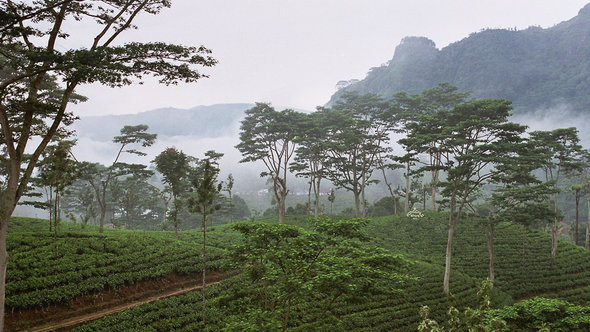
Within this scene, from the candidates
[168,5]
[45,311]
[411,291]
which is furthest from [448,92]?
[45,311]

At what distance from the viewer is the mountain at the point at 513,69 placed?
11406 centimetres

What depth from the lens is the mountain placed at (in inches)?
4491

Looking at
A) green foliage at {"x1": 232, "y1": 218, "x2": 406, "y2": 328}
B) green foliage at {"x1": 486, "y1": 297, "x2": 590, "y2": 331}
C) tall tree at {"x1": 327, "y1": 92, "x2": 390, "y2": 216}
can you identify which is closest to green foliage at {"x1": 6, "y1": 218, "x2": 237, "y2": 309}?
green foliage at {"x1": 232, "y1": 218, "x2": 406, "y2": 328}

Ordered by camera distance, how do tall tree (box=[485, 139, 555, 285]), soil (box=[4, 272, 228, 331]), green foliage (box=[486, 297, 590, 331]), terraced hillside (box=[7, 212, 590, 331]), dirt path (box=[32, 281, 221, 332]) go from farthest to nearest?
1. tall tree (box=[485, 139, 555, 285])
2. terraced hillside (box=[7, 212, 590, 331])
3. dirt path (box=[32, 281, 221, 332])
4. soil (box=[4, 272, 228, 331])
5. green foliage (box=[486, 297, 590, 331])

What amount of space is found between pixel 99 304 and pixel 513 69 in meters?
160

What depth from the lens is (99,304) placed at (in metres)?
16.0

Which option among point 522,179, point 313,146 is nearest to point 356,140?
point 313,146

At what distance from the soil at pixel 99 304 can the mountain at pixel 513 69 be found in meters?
108

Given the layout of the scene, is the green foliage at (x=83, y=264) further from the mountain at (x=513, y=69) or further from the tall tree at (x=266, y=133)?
the mountain at (x=513, y=69)

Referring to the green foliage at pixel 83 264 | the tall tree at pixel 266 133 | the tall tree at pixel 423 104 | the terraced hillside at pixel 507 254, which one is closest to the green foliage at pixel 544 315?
the green foliage at pixel 83 264

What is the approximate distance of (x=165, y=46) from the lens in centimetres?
Answer: 1127

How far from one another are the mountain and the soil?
4244 inches

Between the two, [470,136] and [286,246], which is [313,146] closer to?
[470,136]

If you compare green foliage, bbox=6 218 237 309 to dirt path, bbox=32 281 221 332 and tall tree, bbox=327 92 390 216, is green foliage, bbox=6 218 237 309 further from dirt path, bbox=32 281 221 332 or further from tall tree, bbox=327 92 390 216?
tall tree, bbox=327 92 390 216
